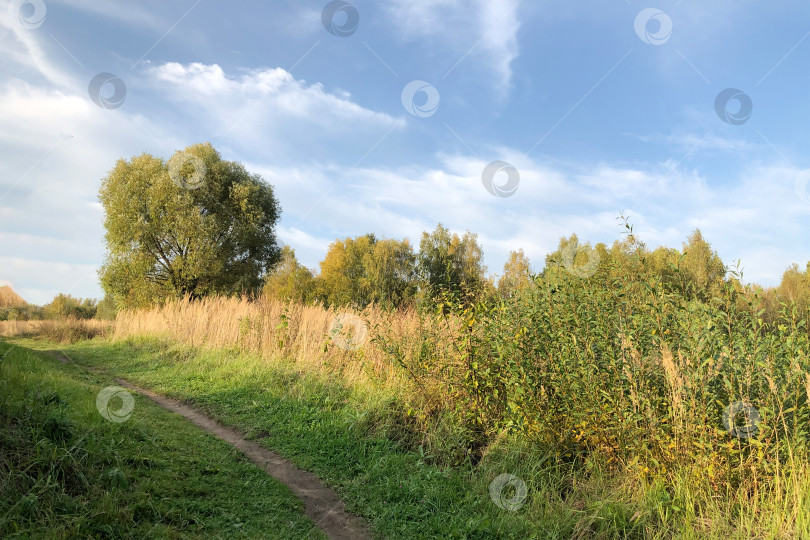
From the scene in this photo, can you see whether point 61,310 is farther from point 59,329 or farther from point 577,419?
point 577,419

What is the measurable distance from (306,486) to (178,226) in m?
23.1

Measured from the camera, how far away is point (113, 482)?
160 inches

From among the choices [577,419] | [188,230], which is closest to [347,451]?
[577,419]

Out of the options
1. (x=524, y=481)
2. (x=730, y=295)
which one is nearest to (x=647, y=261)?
(x=730, y=295)

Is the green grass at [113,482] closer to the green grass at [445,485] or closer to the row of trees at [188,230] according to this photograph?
the green grass at [445,485]

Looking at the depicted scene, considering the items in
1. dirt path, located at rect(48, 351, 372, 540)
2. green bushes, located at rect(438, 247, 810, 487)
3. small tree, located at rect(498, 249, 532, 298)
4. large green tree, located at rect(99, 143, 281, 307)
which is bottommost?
dirt path, located at rect(48, 351, 372, 540)

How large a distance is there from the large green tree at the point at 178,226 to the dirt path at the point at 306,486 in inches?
707

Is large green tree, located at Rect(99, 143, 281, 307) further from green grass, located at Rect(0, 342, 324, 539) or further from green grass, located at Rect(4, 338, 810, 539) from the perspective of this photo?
green grass, located at Rect(0, 342, 324, 539)

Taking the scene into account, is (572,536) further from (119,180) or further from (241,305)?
(119,180)

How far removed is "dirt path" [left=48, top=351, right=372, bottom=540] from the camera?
15.2 feet

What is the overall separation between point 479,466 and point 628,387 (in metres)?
2.13

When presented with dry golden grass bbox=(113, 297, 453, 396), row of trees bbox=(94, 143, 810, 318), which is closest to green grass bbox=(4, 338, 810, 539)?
dry golden grass bbox=(113, 297, 453, 396)

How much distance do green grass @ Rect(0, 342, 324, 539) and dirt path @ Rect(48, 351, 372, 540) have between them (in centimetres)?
18

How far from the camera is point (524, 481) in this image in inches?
202
